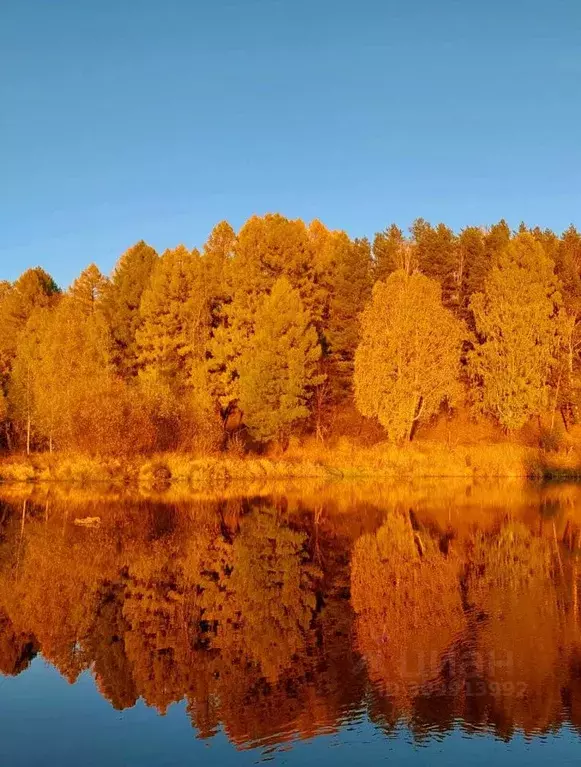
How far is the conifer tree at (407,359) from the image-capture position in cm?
4759

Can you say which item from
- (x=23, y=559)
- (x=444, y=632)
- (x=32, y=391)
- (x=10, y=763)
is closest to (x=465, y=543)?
(x=444, y=632)

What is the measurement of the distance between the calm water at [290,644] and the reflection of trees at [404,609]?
0.05m

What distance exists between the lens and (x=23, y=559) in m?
19.9

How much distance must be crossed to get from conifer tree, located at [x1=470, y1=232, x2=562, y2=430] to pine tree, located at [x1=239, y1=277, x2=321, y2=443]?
12.4 metres

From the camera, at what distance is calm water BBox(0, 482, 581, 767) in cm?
932

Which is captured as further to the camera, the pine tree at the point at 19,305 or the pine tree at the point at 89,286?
the pine tree at the point at 89,286

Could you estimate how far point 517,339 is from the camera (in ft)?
164

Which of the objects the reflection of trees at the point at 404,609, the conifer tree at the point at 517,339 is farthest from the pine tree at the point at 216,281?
the reflection of trees at the point at 404,609

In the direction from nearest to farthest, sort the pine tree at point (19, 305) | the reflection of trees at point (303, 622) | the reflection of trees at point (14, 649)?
the reflection of trees at point (303, 622) → the reflection of trees at point (14, 649) → the pine tree at point (19, 305)

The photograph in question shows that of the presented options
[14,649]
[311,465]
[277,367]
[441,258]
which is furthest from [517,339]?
[14,649]

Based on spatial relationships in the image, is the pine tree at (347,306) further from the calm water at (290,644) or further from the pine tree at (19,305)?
the calm water at (290,644)

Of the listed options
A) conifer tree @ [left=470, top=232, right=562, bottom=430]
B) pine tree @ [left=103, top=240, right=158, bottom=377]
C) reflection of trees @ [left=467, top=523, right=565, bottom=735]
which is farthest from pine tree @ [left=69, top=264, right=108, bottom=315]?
reflection of trees @ [left=467, top=523, right=565, bottom=735]

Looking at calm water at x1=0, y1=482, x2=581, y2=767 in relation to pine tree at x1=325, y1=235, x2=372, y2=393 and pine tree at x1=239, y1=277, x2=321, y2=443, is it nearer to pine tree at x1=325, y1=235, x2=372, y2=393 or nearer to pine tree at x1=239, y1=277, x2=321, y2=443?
pine tree at x1=239, y1=277, x2=321, y2=443

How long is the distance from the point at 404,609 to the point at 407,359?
34219 mm
